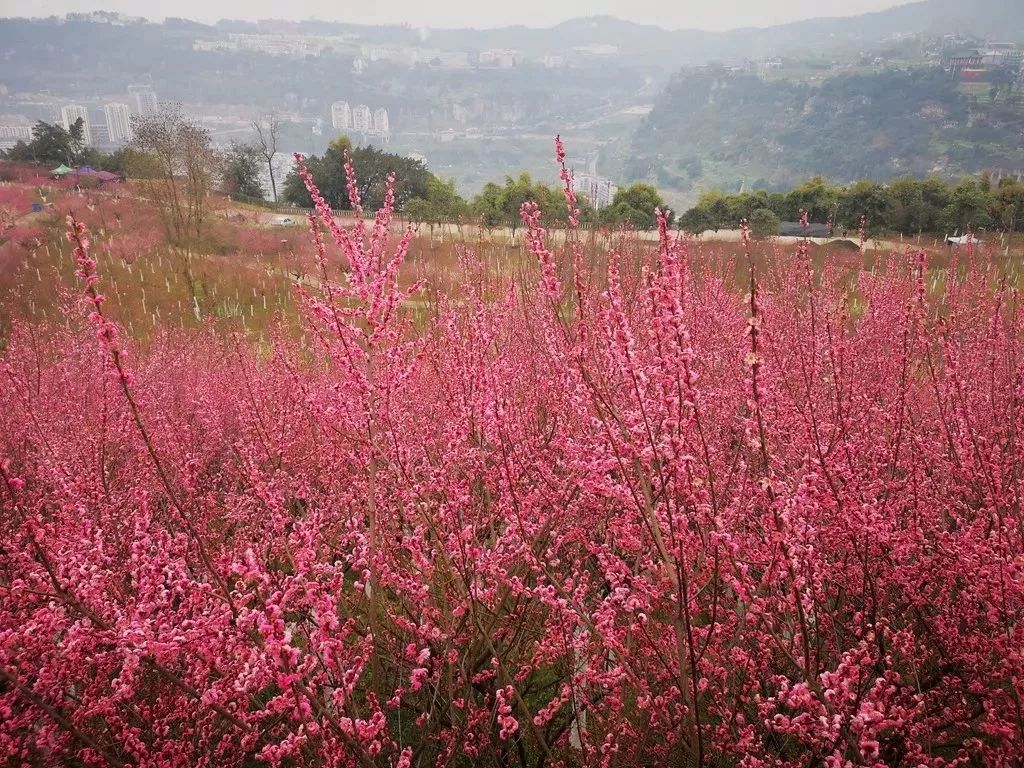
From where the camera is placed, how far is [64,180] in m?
31.2

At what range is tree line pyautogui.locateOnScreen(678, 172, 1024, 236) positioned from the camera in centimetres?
2506

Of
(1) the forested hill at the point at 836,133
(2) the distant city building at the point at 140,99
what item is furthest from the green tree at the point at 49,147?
(2) the distant city building at the point at 140,99

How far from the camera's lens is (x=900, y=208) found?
2592 cm

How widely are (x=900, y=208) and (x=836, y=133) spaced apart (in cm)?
6717

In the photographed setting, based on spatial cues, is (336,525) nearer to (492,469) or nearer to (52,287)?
(492,469)

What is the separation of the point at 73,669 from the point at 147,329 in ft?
50.3

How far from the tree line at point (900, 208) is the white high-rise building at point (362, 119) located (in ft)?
387

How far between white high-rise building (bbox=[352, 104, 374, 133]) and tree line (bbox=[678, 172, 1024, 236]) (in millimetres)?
118054

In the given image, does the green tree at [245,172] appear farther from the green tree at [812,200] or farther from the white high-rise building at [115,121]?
the white high-rise building at [115,121]

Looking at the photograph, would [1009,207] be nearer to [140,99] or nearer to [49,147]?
[49,147]

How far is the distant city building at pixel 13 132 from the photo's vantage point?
42259 millimetres

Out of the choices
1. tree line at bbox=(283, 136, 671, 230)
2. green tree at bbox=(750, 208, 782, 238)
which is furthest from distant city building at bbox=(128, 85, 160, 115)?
green tree at bbox=(750, 208, 782, 238)

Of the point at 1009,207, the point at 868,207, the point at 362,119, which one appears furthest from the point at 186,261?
the point at 362,119

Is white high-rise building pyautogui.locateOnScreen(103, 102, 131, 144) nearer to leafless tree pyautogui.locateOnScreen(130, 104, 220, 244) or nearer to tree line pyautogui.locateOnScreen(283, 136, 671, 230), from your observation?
tree line pyautogui.locateOnScreen(283, 136, 671, 230)
